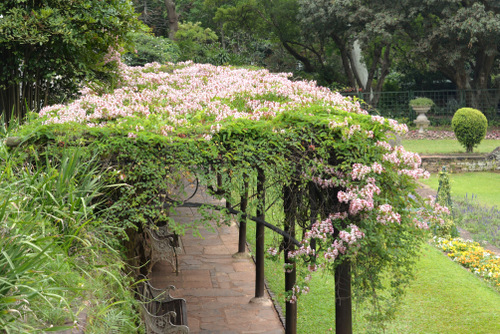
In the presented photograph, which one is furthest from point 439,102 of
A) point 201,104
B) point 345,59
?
point 201,104

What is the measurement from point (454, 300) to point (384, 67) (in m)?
20.2

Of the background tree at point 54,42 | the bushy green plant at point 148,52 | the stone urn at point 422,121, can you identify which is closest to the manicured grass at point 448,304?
the background tree at point 54,42

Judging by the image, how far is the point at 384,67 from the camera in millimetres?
26359

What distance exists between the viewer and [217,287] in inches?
318

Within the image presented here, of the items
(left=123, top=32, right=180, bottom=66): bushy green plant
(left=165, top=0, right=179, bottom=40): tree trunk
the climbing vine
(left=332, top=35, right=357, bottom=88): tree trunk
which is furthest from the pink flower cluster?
(left=332, top=35, right=357, bottom=88): tree trunk

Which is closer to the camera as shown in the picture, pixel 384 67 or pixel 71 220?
pixel 71 220

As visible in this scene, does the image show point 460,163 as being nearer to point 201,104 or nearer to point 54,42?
point 201,104

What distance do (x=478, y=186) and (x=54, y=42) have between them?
1165 cm

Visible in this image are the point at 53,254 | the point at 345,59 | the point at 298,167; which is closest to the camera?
the point at 53,254

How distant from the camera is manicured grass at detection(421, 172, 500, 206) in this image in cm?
1298

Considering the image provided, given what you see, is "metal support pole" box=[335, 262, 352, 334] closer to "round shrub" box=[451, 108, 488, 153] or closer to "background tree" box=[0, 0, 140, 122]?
"background tree" box=[0, 0, 140, 122]

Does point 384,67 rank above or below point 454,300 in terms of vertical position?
above

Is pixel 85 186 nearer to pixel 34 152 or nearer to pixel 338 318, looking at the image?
pixel 34 152

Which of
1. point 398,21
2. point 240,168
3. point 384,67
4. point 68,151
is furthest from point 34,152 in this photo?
point 384,67
